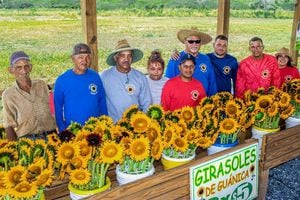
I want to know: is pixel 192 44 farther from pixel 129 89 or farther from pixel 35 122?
pixel 35 122

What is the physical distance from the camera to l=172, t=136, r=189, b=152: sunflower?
2.12 metres

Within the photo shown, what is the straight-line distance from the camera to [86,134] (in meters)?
1.91

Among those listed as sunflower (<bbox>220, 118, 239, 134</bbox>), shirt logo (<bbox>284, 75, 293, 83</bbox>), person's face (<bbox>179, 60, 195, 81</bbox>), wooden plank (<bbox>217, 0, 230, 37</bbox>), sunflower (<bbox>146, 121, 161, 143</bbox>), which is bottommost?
shirt logo (<bbox>284, 75, 293, 83</bbox>)

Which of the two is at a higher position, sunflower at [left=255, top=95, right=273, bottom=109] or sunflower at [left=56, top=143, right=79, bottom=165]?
sunflower at [left=255, top=95, right=273, bottom=109]

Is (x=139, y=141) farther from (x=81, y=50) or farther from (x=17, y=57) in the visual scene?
(x=17, y=57)

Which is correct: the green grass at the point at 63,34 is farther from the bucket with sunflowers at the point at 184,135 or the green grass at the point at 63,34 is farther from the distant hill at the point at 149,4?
the bucket with sunflowers at the point at 184,135

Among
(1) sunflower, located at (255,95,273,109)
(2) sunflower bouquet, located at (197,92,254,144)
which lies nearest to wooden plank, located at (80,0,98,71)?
(2) sunflower bouquet, located at (197,92,254,144)

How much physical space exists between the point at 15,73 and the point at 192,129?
5.03 feet

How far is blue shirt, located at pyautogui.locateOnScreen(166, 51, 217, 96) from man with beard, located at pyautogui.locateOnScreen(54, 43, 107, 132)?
2.96 ft

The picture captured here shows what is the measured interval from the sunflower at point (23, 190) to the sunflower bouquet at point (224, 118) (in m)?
1.13

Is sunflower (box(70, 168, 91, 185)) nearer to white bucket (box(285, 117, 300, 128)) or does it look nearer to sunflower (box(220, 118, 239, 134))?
sunflower (box(220, 118, 239, 134))

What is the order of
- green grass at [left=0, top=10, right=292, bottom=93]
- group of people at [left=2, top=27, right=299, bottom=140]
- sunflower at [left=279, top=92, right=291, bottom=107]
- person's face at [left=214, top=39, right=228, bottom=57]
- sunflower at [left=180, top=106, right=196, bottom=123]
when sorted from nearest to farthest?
sunflower at [left=180, top=106, right=196, bottom=123] < sunflower at [left=279, top=92, right=291, bottom=107] < group of people at [left=2, top=27, right=299, bottom=140] < person's face at [left=214, top=39, right=228, bottom=57] < green grass at [left=0, top=10, right=292, bottom=93]

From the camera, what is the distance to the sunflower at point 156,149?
2033 mm

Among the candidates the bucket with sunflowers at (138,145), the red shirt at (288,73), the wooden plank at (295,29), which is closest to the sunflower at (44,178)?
the bucket with sunflowers at (138,145)
